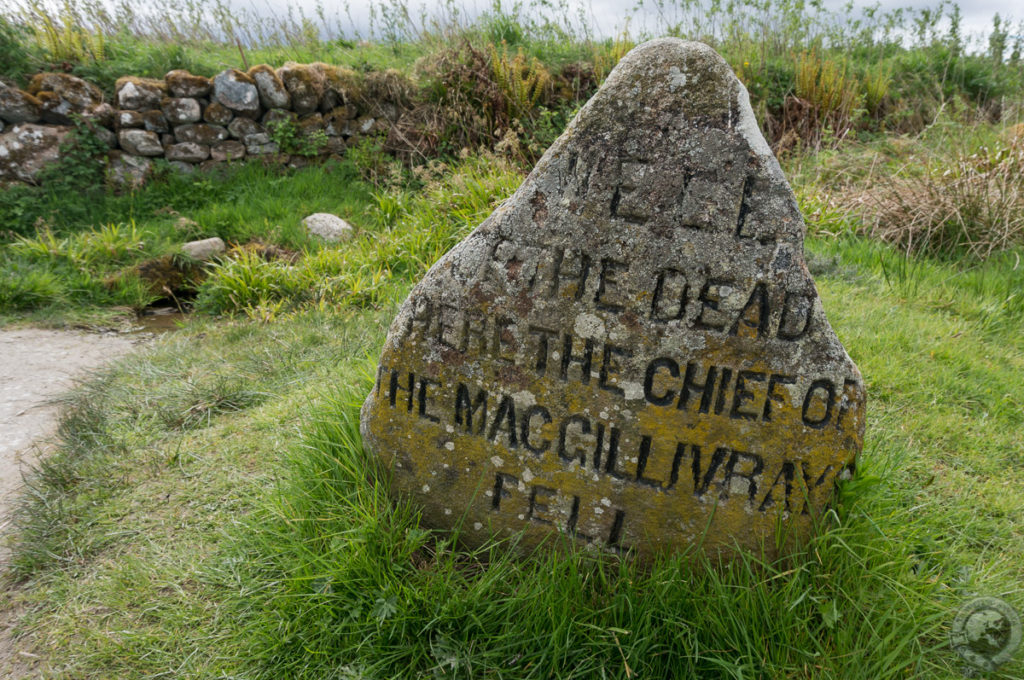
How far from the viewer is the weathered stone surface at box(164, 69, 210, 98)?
7.07m

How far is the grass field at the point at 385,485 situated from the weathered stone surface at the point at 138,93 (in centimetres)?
125

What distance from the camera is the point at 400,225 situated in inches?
234

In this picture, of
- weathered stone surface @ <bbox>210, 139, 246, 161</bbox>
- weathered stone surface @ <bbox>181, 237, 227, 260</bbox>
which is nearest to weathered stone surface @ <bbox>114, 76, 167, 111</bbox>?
weathered stone surface @ <bbox>210, 139, 246, 161</bbox>

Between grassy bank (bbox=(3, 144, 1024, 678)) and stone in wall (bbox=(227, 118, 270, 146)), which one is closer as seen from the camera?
grassy bank (bbox=(3, 144, 1024, 678))

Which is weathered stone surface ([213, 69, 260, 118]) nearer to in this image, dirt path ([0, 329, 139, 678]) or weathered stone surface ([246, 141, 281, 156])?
weathered stone surface ([246, 141, 281, 156])

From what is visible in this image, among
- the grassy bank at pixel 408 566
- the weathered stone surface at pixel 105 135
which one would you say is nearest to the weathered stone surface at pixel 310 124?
the weathered stone surface at pixel 105 135

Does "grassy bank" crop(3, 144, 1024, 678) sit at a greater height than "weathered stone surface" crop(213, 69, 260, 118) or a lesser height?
lesser

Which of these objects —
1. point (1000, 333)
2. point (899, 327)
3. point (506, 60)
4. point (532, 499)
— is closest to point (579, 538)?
point (532, 499)

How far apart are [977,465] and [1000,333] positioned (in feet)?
5.04

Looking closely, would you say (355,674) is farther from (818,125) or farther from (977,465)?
(818,125)

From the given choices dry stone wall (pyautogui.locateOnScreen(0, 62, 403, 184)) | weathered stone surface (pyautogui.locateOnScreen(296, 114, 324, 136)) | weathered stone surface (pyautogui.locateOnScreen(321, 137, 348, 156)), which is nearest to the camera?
dry stone wall (pyautogui.locateOnScreen(0, 62, 403, 184))

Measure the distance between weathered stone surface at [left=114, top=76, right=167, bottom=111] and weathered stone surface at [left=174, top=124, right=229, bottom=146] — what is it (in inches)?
13.5

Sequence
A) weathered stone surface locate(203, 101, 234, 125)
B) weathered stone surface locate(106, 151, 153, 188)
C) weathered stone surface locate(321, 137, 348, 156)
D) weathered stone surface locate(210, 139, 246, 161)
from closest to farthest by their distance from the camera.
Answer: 1. weathered stone surface locate(106, 151, 153, 188)
2. weathered stone surface locate(203, 101, 234, 125)
3. weathered stone surface locate(210, 139, 246, 161)
4. weathered stone surface locate(321, 137, 348, 156)

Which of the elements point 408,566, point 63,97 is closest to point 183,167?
point 63,97
